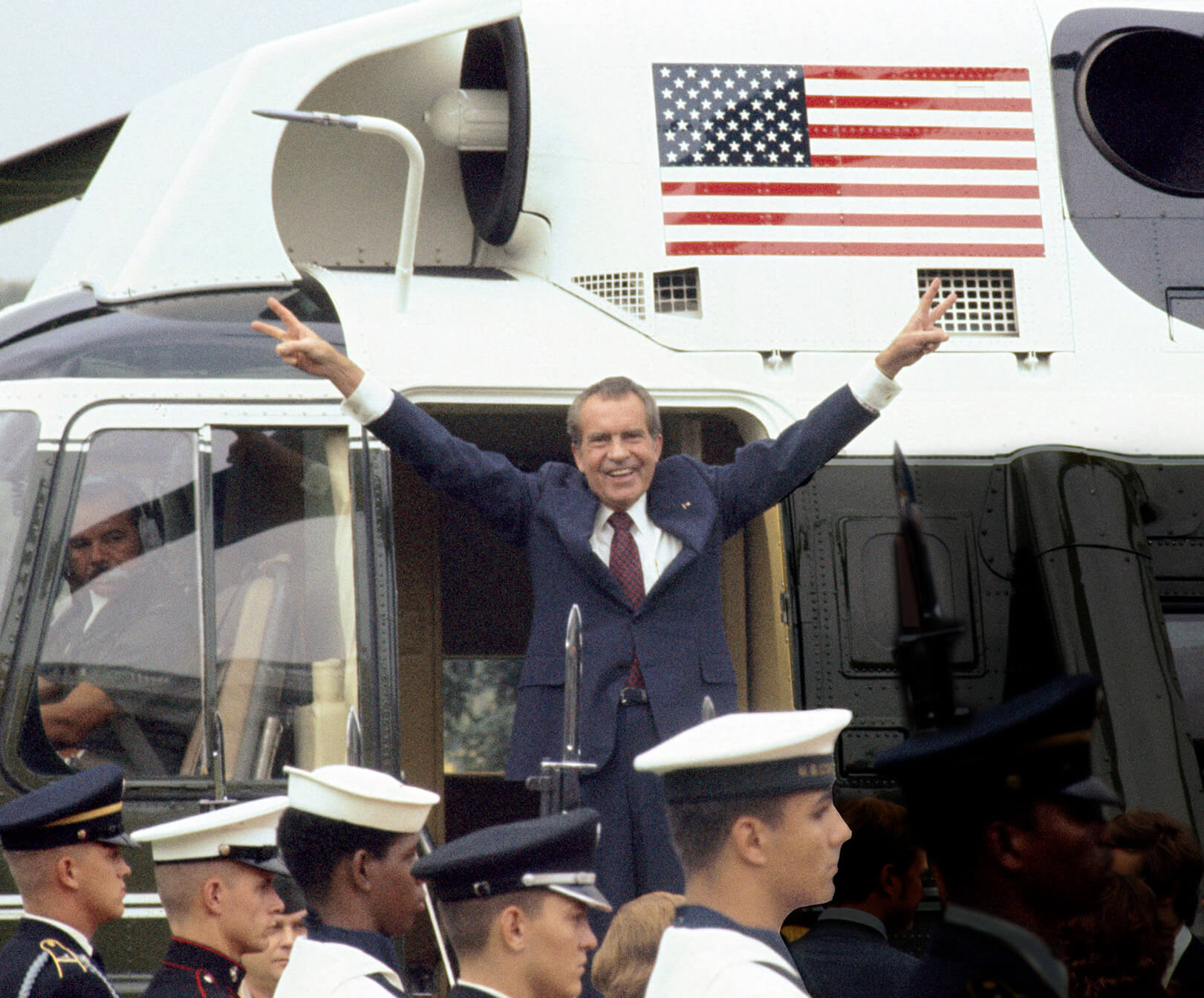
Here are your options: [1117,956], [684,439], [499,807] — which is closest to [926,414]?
[684,439]

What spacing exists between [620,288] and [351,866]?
8.54 feet

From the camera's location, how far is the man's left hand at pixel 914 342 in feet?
13.9

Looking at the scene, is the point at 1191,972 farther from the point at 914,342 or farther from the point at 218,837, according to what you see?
the point at 914,342

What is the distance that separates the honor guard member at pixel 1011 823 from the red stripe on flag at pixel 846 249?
150 inches

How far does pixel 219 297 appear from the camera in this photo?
16.1ft

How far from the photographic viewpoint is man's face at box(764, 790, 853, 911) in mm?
2311

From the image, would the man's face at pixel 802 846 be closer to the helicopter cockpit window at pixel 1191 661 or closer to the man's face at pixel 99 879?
the man's face at pixel 99 879

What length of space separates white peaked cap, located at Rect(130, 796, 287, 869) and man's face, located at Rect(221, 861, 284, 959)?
0.03 meters

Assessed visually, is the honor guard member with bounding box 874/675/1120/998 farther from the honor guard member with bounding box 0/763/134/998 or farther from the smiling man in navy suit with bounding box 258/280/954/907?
the smiling man in navy suit with bounding box 258/280/954/907

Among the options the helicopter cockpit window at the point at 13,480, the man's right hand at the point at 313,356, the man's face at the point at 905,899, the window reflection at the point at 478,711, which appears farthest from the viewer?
the window reflection at the point at 478,711

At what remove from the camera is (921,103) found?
5395 millimetres

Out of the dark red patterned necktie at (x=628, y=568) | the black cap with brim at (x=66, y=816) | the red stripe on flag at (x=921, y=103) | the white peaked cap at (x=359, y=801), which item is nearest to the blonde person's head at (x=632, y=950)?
the white peaked cap at (x=359, y=801)

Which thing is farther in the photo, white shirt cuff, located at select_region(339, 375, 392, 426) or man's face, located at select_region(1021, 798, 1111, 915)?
white shirt cuff, located at select_region(339, 375, 392, 426)

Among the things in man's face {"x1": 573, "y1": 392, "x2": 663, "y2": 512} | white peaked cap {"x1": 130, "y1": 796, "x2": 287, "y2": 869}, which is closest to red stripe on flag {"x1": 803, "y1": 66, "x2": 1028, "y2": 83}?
man's face {"x1": 573, "y1": 392, "x2": 663, "y2": 512}
